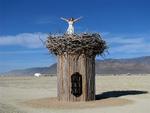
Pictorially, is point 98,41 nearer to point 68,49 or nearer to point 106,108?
point 68,49

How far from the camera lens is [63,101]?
21844 millimetres

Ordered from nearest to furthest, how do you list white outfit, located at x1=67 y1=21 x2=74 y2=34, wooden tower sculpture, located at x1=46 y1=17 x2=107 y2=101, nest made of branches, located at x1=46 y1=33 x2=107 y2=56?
nest made of branches, located at x1=46 y1=33 x2=107 y2=56 < wooden tower sculpture, located at x1=46 y1=17 x2=107 y2=101 < white outfit, located at x1=67 y1=21 x2=74 y2=34

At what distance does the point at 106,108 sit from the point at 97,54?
3962 millimetres

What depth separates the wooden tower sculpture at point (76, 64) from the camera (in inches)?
846

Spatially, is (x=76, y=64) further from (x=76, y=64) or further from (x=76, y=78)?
(x=76, y=78)

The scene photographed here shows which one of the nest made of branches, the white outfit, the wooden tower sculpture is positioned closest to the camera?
the nest made of branches

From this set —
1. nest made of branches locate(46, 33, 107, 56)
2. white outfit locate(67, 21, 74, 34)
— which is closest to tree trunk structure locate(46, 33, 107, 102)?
nest made of branches locate(46, 33, 107, 56)

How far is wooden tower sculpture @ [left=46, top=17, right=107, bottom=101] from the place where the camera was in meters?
21.5

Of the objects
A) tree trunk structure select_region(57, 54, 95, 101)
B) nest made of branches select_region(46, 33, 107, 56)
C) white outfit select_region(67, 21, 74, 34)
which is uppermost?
white outfit select_region(67, 21, 74, 34)

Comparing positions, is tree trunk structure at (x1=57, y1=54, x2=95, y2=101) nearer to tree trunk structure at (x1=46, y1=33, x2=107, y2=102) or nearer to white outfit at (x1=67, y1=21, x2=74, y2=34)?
tree trunk structure at (x1=46, y1=33, x2=107, y2=102)

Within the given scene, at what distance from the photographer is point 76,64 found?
21719 mm

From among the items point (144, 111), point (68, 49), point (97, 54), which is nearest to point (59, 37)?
point (68, 49)

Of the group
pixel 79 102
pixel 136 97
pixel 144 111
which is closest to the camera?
pixel 144 111

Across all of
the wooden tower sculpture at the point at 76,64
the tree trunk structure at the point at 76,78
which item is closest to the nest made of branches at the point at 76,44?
the wooden tower sculpture at the point at 76,64
